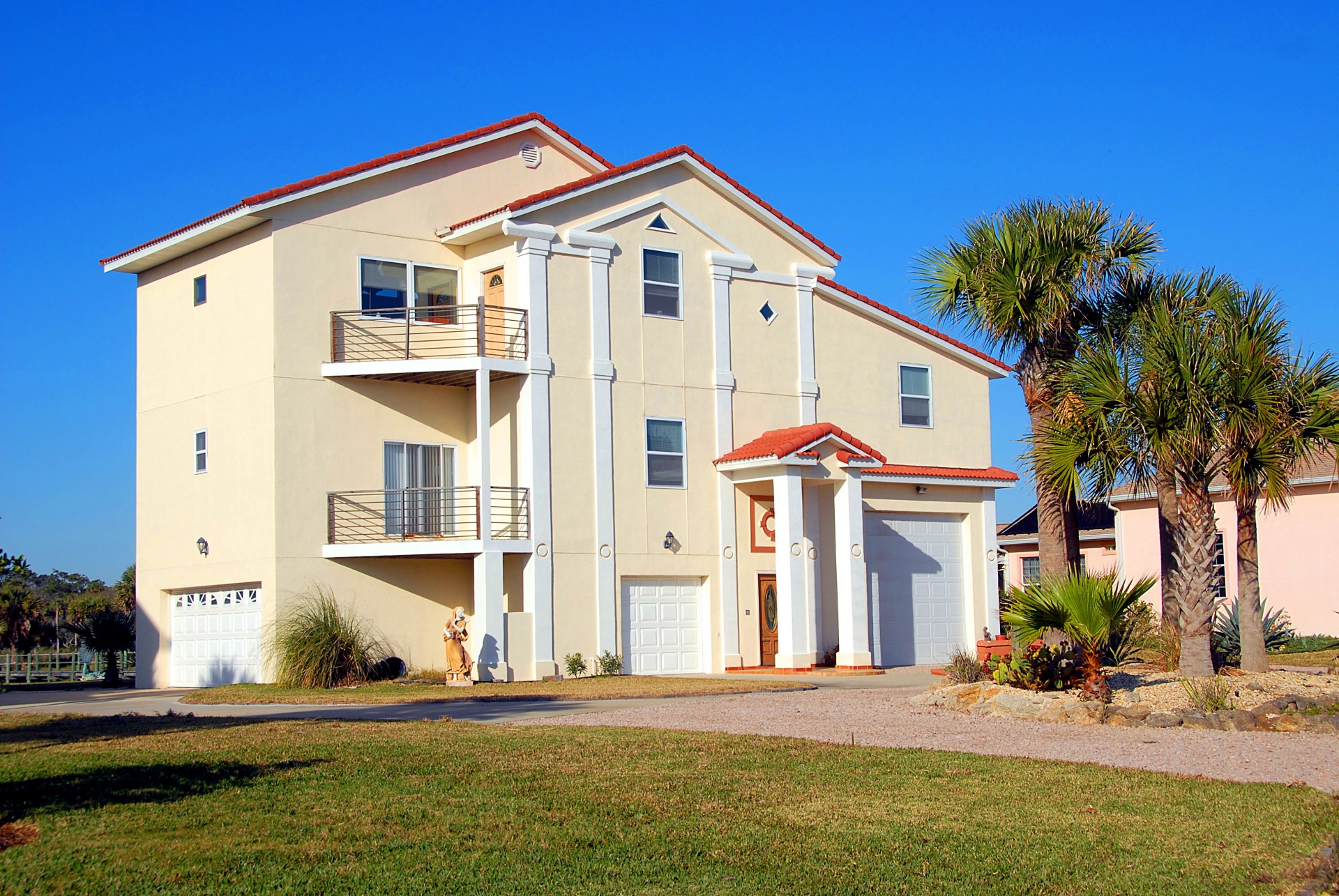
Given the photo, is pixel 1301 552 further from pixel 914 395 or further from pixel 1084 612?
pixel 1084 612

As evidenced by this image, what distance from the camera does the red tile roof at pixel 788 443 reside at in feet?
85.7

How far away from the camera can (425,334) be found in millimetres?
26344

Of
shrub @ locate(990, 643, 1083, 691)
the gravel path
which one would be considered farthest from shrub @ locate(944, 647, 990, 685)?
shrub @ locate(990, 643, 1083, 691)

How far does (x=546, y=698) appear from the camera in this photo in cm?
1986

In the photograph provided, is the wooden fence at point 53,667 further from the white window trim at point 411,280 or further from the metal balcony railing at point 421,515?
the white window trim at point 411,280

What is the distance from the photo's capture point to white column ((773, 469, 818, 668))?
1040 inches

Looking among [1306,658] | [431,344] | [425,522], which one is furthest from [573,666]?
[1306,658]

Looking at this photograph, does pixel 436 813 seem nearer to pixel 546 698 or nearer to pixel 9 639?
pixel 546 698

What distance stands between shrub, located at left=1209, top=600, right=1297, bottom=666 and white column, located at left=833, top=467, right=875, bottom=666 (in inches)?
264

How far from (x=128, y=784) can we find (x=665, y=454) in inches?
697

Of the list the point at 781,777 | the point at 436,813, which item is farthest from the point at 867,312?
the point at 436,813

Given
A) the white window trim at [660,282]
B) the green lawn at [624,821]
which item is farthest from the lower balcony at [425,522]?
the green lawn at [624,821]

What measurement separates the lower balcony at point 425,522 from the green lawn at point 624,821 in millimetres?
11837

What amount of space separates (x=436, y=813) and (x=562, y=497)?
16.6 metres
